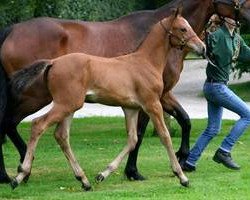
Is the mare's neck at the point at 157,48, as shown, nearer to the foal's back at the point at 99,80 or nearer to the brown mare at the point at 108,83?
the brown mare at the point at 108,83

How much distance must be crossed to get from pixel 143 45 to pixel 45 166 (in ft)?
9.75

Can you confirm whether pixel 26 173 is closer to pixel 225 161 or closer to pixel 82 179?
pixel 82 179

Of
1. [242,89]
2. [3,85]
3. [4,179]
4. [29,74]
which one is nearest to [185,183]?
[29,74]

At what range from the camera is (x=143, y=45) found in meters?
9.20

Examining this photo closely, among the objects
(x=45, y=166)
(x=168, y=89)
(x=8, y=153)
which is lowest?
(x=8, y=153)

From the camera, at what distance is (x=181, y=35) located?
29.6 ft

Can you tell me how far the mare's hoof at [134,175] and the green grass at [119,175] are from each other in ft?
0.24

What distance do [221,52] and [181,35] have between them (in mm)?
1424

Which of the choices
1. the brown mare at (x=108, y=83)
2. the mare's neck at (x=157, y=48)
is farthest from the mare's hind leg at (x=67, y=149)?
the mare's neck at (x=157, y=48)

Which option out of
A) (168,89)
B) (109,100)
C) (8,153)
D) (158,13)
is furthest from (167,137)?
(8,153)

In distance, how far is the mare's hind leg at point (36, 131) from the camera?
853cm

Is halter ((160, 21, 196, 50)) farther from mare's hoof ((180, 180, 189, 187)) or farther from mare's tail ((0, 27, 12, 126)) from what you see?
mare's tail ((0, 27, 12, 126))

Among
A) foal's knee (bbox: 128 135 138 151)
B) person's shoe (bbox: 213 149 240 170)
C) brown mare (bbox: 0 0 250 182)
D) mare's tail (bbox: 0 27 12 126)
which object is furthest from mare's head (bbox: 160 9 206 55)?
mare's tail (bbox: 0 27 12 126)

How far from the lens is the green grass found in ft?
27.8
